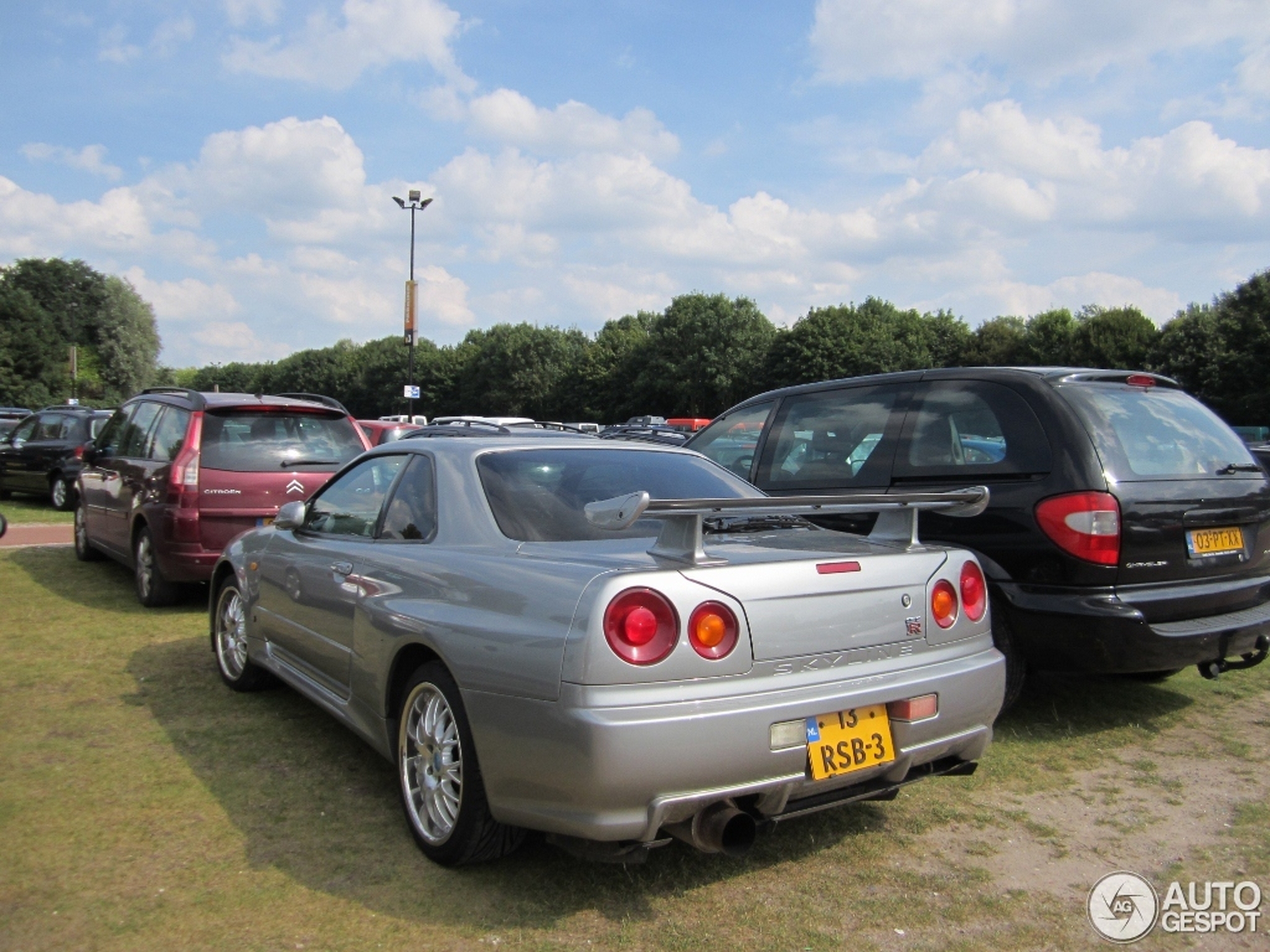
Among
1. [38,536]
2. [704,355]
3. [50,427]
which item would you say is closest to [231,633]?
→ [38,536]

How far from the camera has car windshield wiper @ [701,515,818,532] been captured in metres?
3.64

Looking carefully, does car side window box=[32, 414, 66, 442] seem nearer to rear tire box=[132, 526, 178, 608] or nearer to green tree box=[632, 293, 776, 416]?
rear tire box=[132, 526, 178, 608]

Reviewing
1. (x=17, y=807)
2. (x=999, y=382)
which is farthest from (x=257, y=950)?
(x=999, y=382)

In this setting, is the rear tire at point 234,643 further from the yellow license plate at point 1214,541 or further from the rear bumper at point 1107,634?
the yellow license plate at point 1214,541

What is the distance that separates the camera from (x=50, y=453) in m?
15.5

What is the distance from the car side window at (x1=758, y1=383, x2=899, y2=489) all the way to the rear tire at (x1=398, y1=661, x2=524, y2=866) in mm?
2992

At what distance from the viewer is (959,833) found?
3648 mm

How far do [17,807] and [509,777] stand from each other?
84.3 inches

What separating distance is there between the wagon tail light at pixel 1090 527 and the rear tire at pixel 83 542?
8643 millimetres

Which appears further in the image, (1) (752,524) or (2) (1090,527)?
(2) (1090,527)

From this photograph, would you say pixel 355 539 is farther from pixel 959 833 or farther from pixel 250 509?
pixel 250 509

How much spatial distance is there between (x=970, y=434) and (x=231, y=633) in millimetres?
4099

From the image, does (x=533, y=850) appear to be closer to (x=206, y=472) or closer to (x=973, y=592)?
(x=973, y=592)

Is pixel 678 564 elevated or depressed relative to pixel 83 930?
elevated
